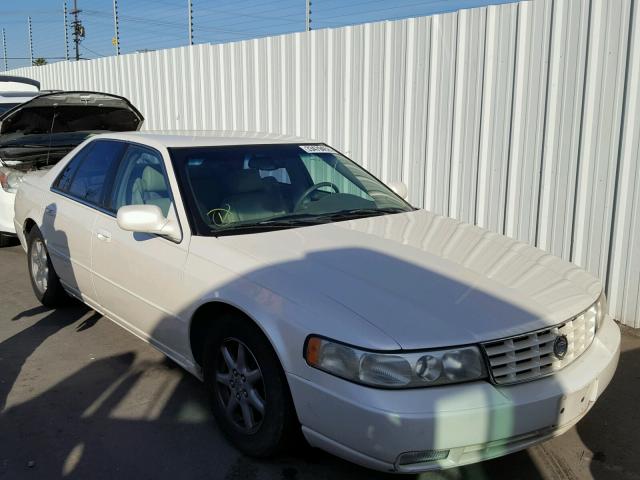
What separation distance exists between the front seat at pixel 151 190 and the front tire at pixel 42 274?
1.50 metres

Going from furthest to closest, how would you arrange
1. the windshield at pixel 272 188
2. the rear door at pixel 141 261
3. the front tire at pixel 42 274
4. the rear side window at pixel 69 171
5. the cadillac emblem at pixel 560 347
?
the front tire at pixel 42 274, the rear side window at pixel 69 171, the windshield at pixel 272 188, the rear door at pixel 141 261, the cadillac emblem at pixel 560 347

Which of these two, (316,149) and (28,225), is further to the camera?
(28,225)

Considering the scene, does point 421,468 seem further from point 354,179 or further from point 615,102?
point 615,102

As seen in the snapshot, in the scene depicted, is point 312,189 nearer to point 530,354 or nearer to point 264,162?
point 264,162

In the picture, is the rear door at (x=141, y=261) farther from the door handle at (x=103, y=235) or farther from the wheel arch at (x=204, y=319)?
the wheel arch at (x=204, y=319)

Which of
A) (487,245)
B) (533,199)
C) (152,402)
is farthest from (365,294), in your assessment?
(533,199)

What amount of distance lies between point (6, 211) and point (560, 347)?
20.5 ft

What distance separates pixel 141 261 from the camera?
3.70 metres

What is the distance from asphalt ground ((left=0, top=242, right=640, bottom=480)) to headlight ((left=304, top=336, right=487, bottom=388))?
768 mm

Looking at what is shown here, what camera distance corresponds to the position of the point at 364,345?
247cm

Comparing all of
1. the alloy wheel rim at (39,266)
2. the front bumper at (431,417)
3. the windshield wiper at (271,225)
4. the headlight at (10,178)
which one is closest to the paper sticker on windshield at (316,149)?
the windshield wiper at (271,225)

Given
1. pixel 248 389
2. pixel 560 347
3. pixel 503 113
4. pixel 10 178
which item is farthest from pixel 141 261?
pixel 10 178

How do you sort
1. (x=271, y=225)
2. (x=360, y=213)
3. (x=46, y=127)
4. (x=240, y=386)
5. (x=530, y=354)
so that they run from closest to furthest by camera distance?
(x=530, y=354)
(x=240, y=386)
(x=271, y=225)
(x=360, y=213)
(x=46, y=127)

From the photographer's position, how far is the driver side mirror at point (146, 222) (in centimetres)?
337
